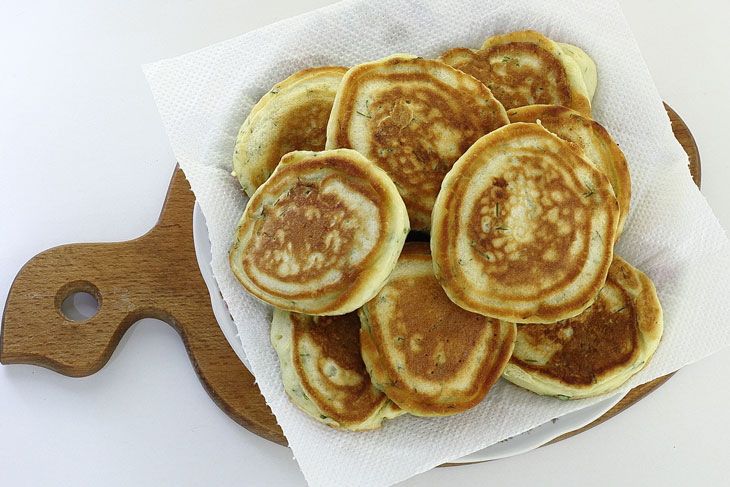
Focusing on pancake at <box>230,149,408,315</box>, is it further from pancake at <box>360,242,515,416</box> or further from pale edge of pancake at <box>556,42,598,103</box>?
pale edge of pancake at <box>556,42,598,103</box>

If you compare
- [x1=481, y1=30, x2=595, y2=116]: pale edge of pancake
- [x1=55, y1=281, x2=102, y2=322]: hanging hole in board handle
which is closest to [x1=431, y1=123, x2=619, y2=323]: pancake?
[x1=481, y1=30, x2=595, y2=116]: pale edge of pancake

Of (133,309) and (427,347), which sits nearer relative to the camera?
(427,347)

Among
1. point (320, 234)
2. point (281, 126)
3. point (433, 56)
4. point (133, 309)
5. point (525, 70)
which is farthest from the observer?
point (133, 309)

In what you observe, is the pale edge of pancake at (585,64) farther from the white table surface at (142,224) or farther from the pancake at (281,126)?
the pancake at (281,126)

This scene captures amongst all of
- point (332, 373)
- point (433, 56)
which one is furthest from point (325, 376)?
point (433, 56)

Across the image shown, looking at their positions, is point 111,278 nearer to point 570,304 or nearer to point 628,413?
point 570,304

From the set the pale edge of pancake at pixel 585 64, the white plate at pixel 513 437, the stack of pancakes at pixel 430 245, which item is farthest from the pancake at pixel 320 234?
the pale edge of pancake at pixel 585 64

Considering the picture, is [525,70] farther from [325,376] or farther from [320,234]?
[325,376]
